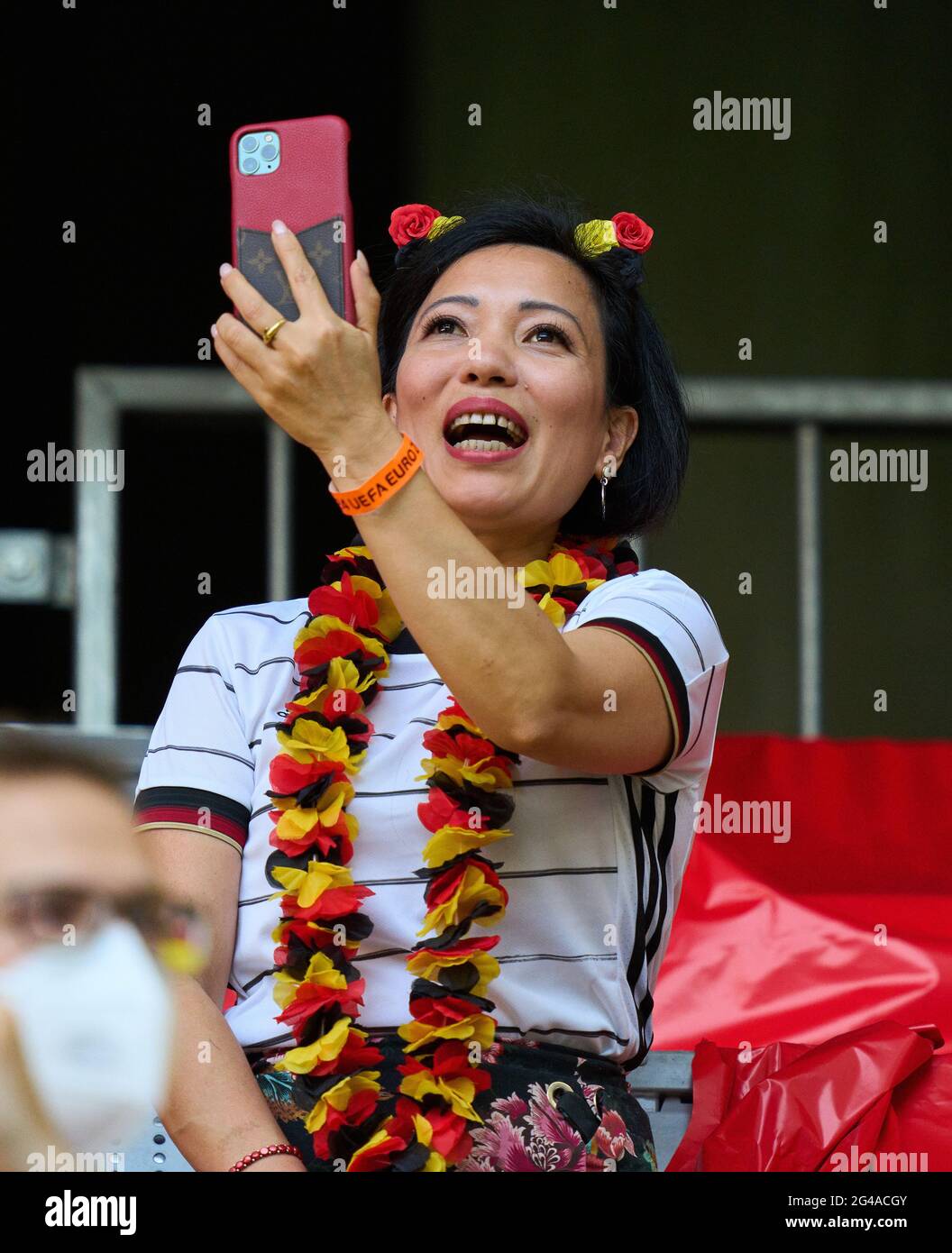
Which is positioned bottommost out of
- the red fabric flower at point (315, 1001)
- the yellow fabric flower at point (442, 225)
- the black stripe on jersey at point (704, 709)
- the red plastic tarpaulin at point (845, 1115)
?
the red plastic tarpaulin at point (845, 1115)

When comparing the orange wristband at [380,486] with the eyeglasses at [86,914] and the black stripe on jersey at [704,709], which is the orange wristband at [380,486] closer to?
the black stripe on jersey at [704,709]

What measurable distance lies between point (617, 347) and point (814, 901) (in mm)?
922

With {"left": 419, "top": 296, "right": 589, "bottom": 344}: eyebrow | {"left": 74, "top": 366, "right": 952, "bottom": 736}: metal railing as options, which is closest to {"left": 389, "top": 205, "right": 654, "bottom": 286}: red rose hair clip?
{"left": 419, "top": 296, "right": 589, "bottom": 344}: eyebrow

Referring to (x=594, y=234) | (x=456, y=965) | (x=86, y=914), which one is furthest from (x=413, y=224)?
(x=86, y=914)

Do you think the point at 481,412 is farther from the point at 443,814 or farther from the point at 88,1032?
the point at 88,1032

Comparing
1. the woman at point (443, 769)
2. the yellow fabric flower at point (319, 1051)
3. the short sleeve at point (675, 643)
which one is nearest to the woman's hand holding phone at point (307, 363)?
the woman at point (443, 769)

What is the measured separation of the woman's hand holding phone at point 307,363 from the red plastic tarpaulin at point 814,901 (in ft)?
3.22

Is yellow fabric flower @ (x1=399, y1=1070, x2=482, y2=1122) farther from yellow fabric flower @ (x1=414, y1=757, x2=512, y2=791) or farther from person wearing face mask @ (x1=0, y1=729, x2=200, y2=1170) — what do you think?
person wearing face mask @ (x1=0, y1=729, x2=200, y2=1170)

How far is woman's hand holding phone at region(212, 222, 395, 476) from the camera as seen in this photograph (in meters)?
1.44

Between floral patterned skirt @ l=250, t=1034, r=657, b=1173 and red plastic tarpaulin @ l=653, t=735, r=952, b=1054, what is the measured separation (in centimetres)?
37

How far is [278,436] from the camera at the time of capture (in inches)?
187

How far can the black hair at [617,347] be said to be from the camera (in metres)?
2.12

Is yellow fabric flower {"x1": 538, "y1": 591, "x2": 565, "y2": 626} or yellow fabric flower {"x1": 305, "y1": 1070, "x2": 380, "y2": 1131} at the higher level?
yellow fabric flower {"x1": 538, "y1": 591, "x2": 565, "y2": 626}

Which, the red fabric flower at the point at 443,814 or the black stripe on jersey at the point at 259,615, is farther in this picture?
the black stripe on jersey at the point at 259,615
